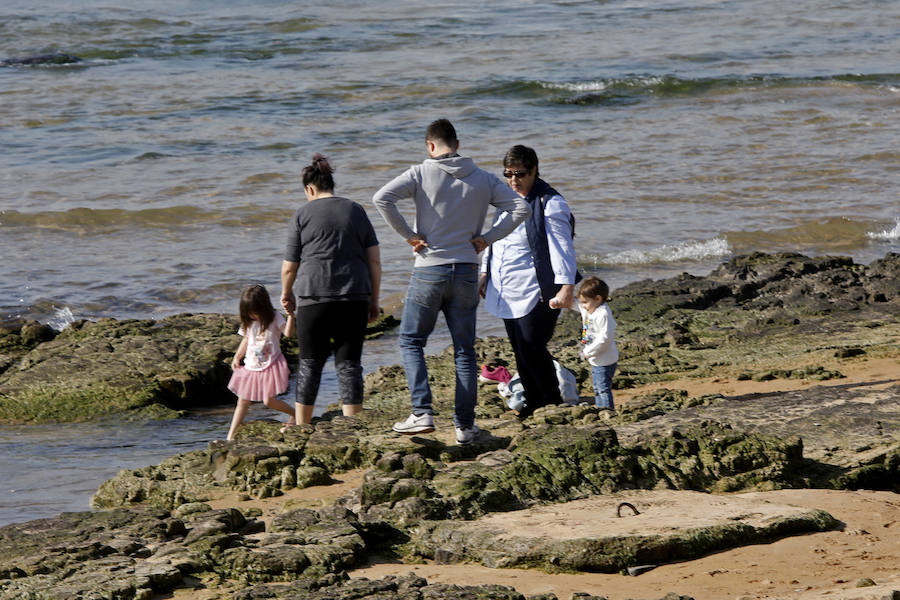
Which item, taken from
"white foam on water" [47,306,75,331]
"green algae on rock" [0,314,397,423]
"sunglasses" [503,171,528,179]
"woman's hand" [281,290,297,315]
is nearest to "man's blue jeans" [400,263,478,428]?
"sunglasses" [503,171,528,179]

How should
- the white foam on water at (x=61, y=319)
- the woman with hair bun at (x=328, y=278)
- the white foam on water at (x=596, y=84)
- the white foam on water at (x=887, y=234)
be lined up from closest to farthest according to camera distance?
the woman with hair bun at (x=328, y=278) < the white foam on water at (x=61, y=319) < the white foam on water at (x=887, y=234) < the white foam on water at (x=596, y=84)

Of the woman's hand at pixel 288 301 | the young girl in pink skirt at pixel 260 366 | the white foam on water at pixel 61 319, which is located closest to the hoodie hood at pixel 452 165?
the woman's hand at pixel 288 301

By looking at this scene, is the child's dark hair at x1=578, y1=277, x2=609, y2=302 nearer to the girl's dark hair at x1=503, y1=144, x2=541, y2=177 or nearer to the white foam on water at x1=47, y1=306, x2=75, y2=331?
→ the girl's dark hair at x1=503, y1=144, x2=541, y2=177

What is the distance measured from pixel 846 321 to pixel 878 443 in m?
3.58

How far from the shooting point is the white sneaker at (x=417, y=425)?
19.6 feet

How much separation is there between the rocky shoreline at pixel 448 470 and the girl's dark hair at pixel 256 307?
0.65m

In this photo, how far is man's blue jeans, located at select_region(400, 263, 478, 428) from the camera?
5.68 m

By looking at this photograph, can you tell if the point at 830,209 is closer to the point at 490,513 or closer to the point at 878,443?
the point at 878,443

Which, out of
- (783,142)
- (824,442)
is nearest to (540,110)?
(783,142)

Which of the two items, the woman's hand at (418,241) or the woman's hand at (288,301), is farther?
the woman's hand at (288,301)

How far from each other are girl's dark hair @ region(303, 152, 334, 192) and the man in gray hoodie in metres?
1.02

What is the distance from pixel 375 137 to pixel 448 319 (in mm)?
14743

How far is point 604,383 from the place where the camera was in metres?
6.86

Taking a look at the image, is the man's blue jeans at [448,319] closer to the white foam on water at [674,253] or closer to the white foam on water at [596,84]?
the white foam on water at [674,253]
